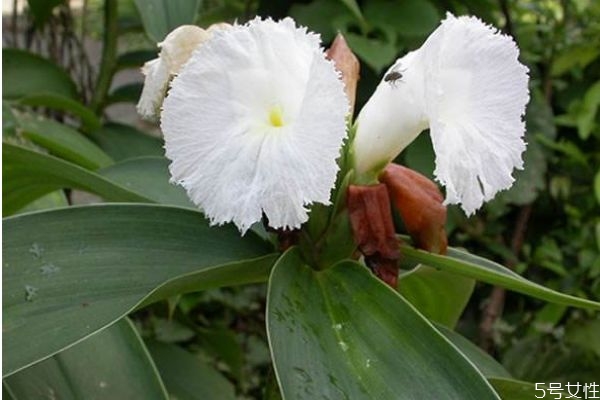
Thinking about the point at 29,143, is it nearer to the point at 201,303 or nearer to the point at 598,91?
the point at 201,303

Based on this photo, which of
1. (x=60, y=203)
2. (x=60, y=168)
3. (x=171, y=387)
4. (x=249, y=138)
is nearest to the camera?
(x=249, y=138)

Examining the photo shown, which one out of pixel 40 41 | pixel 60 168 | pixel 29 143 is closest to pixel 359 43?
pixel 29 143

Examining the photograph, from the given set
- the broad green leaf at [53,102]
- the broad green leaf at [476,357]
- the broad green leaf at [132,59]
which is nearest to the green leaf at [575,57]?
the broad green leaf at [132,59]

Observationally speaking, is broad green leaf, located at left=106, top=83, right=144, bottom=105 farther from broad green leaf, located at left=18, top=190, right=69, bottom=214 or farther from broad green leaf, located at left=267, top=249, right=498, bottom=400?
broad green leaf, located at left=267, top=249, right=498, bottom=400

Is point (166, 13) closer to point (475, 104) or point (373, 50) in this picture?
point (373, 50)

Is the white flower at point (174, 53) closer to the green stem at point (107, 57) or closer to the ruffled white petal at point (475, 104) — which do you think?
the ruffled white petal at point (475, 104)

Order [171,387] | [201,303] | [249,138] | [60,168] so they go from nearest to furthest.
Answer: [249,138] → [60,168] → [171,387] → [201,303]
